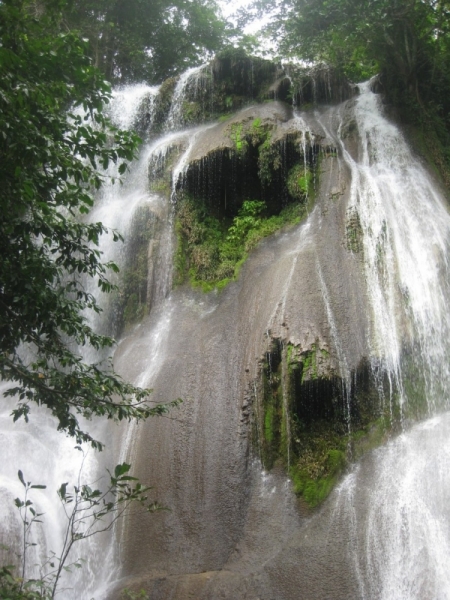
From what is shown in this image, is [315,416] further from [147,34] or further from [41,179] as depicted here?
[147,34]

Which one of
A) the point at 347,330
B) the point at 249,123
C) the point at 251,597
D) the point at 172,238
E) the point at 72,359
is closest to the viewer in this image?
the point at 72,359

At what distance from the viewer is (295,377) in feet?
27.6

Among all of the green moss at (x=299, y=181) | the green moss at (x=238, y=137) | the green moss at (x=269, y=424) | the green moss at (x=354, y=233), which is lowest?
the green moss at (x=269, y=424)

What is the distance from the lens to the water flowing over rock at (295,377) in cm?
686

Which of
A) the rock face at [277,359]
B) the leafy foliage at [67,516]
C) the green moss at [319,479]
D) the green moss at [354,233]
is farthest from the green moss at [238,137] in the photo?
the leafy foliage at [67,516]

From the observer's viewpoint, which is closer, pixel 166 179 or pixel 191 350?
pixel 191 350

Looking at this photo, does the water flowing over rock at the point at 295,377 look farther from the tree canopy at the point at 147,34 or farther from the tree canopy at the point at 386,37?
the tree canopy at the point at 147,34

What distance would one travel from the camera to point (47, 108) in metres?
5.15

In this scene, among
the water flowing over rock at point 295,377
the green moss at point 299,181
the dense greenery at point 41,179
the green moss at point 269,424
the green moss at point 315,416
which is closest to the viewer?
the dense greenery at point 41,179

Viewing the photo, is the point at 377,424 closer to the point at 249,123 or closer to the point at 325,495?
the point at 325,495

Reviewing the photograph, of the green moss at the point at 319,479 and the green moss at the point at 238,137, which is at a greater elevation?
the green moss at the point at 238,137

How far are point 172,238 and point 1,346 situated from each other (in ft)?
26.7

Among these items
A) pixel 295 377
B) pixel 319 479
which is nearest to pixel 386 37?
pixel 295 377

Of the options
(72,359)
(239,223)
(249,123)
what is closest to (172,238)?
(239,223)
